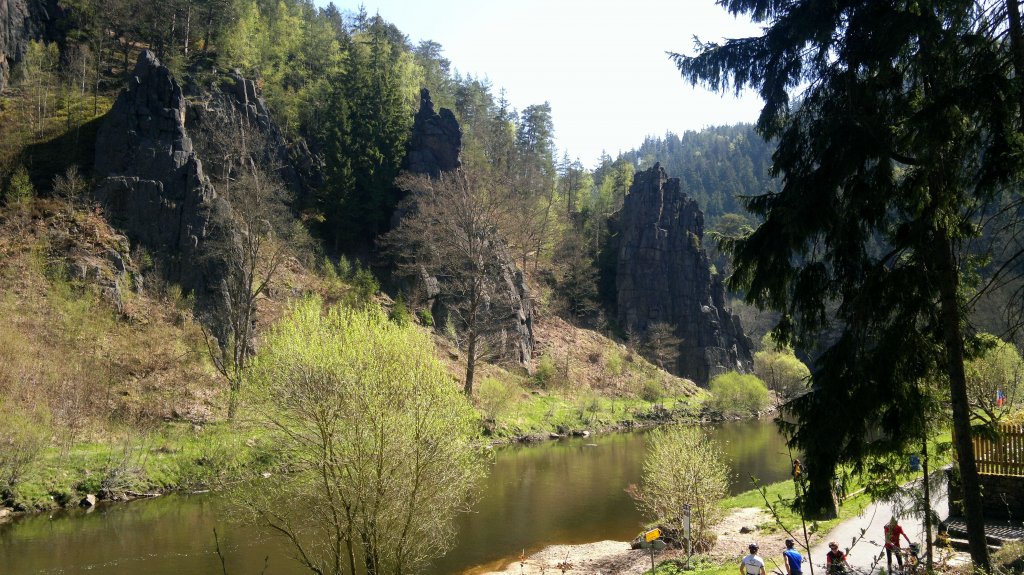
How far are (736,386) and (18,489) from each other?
171 feet

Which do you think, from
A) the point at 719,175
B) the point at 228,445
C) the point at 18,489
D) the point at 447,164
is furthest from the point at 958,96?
the point at 719,175

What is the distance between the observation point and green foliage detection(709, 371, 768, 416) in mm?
56344

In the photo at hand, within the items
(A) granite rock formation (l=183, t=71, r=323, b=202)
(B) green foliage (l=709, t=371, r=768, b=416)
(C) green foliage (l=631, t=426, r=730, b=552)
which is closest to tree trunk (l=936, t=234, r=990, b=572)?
(C) green foliage (l=631, t=426, r=730, b=552)

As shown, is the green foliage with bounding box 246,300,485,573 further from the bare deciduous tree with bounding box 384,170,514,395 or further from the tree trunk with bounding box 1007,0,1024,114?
the bare deciduous tree with bounding box 384,170,514,395

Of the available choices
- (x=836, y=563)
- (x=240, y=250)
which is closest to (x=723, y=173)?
(x=240, y=250)

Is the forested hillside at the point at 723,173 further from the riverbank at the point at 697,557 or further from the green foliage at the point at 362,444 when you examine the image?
the green foliage at the point at 362,444

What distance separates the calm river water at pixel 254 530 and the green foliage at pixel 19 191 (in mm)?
23908

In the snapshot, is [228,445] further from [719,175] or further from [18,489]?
[719,175]

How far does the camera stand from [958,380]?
24.3 ft

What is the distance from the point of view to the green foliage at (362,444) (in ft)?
42.6

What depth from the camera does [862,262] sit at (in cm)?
810

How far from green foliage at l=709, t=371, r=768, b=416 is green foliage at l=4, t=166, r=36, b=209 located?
5475 centimetres

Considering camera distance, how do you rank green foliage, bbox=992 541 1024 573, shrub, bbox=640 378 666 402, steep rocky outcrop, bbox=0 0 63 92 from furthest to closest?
shrub, bbox=640 378 666 402, steep rocky outcrop, bbox=0 0 63 92, green foliage, bbox=992 541 1024 573

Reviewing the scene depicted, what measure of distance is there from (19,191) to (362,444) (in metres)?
36.5
